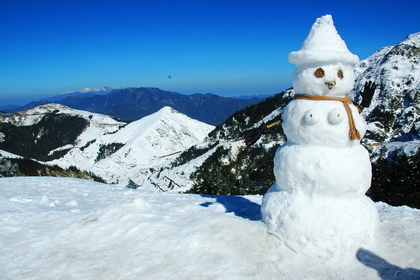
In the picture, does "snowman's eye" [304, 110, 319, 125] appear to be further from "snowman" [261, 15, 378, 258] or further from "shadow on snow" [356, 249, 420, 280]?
"shadow on snow" [356, 249, 420, 280]

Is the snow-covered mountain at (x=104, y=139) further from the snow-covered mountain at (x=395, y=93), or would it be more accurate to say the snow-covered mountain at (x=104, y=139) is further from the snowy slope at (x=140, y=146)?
the snow-covered mountain at (x=395, y=93)

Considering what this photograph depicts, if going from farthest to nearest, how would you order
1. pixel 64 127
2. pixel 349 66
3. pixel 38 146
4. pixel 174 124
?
pixel 64 127
pixel 38 146
pixel 174 124
pixel 349 66

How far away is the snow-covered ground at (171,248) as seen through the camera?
5469 mm

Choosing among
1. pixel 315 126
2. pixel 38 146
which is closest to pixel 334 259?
pixel 315 126

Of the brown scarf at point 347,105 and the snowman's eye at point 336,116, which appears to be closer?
the snowman's eye at point 336,116

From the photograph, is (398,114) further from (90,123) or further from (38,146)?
(38,146)

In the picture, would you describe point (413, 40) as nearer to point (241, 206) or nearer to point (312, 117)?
point (241, 206)

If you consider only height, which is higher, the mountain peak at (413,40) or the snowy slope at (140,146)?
the mountain peak at (413,40)

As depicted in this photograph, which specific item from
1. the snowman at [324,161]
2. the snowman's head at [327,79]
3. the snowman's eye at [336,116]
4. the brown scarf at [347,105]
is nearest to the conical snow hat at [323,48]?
the snowman at [324,161]

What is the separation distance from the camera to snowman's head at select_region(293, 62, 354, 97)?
19.7ft

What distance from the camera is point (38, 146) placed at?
453 feet

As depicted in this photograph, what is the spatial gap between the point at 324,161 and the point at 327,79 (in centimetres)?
180

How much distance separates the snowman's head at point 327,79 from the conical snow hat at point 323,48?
14cm

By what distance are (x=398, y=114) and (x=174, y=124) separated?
3501 inches
